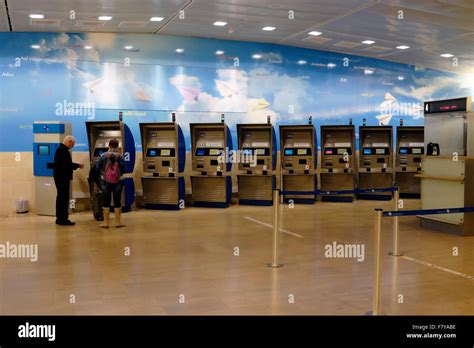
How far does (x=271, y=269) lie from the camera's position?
6016 millimetres

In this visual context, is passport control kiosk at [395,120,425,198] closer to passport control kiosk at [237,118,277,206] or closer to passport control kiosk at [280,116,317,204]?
passport control kiosk at [280,116,317,204]

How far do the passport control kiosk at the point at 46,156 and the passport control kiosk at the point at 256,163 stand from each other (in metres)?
3.83

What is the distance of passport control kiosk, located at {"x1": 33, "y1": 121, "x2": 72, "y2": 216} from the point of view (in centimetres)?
961

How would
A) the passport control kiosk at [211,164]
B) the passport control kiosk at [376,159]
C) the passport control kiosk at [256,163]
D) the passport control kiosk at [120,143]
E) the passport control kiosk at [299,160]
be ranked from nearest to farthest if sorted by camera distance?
the passport control kiosk at [120,143], the passport control kiosk at [211,164], the passport control kiosk at [256,163], the passport control kiosk at [299,160], the passport control kiosk at [376,159]

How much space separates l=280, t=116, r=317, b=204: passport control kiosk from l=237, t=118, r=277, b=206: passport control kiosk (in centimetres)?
49

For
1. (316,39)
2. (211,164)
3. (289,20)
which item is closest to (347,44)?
(316,39)

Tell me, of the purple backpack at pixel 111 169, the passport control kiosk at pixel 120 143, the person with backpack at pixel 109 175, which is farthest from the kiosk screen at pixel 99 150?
the purple backpack at pixel 111 169

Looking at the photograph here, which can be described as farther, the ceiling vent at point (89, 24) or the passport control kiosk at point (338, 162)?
the passport control kiosk at point (338, 162)

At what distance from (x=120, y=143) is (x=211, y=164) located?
1.99m

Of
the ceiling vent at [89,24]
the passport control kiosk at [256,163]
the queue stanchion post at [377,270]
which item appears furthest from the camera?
the passport control kiosk at [256,163]

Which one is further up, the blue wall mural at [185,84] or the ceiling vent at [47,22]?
the ceiling vent at [47,22]

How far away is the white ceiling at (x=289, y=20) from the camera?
8.72m

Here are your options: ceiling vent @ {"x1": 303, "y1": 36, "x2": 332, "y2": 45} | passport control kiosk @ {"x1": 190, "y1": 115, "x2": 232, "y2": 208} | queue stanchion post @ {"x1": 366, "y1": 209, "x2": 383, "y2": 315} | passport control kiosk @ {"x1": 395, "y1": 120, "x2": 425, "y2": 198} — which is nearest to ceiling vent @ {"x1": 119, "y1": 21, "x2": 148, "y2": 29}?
passport control kiosk @ {"x1": 190, "y1": 115, "x2": 232, "y2": 208}

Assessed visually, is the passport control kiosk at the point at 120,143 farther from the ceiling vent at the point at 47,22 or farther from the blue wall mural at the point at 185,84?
the ceiling vent at the point at 47,22
